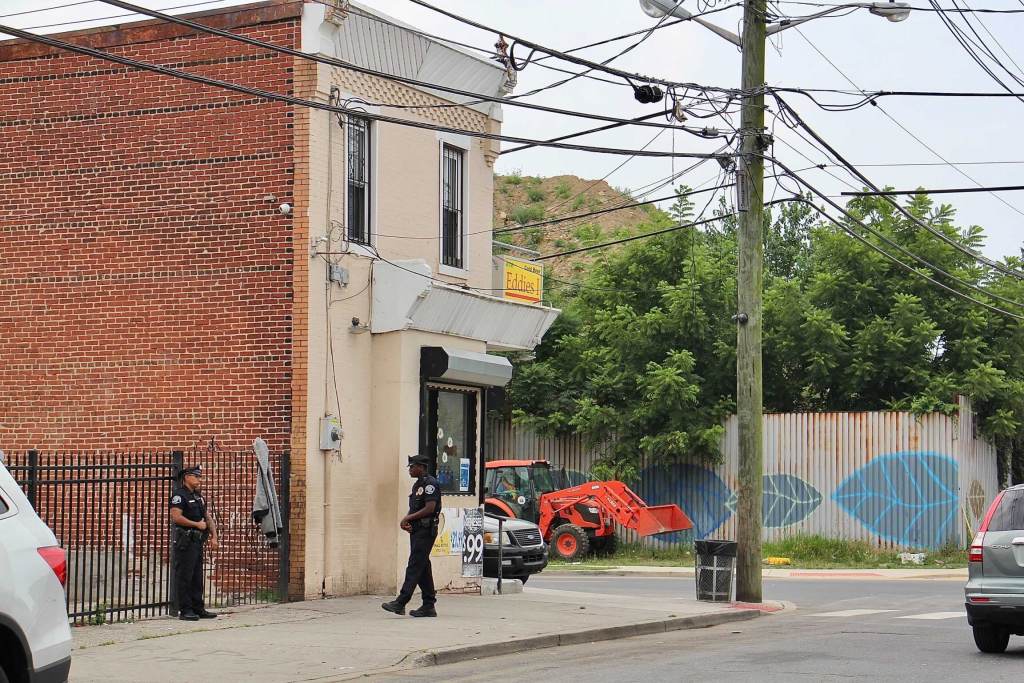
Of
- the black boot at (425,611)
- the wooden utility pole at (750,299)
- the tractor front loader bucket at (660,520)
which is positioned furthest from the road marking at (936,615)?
the tractor front loader bucket at (660,520)

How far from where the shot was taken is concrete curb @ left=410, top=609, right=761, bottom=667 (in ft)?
42.5

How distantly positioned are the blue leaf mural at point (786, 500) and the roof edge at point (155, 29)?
687 inches

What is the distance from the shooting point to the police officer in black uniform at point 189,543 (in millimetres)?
15297

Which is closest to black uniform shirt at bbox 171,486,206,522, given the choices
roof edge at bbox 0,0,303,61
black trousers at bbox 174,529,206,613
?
black trousers at bbox 174,529,206,613

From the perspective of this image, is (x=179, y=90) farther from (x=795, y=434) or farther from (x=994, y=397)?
(x=994, y=397)

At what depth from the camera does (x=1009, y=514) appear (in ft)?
44.0

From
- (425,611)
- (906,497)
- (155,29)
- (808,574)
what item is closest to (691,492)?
(906,497)

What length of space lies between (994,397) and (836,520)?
4601 millimetres

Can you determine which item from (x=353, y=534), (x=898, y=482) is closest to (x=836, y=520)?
(x=898, y=482)

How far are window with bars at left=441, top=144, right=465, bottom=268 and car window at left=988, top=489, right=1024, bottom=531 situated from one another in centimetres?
921

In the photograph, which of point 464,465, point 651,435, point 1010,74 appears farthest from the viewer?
point 651,435

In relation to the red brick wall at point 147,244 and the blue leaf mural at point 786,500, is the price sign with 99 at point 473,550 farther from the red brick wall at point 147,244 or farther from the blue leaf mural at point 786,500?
the blue leaf mural at point 786,500

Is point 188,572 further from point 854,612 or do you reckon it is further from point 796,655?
point 854,612

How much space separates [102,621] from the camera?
1496 centimetres
